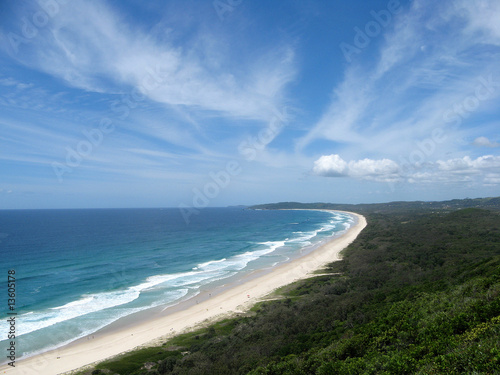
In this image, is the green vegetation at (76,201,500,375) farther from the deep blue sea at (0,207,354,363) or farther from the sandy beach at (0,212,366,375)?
the deep blue sea at (0,207,354,363)

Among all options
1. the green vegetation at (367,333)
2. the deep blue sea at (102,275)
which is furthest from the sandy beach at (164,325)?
the green vegetation at (367,333)

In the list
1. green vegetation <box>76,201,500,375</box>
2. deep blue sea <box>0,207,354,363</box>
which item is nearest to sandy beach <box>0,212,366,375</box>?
deep blue sea <box>0,207,354,363</box>

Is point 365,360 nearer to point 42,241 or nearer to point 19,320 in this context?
point 19,320

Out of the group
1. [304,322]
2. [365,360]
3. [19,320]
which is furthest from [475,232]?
[19,320]

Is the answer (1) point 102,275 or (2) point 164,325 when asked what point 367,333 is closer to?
(2) point 164,325

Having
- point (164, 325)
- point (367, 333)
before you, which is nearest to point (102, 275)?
point (164, 325)

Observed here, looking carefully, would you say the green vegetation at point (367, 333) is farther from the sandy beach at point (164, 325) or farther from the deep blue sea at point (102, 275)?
the deep blue sea at point (102, 275)
